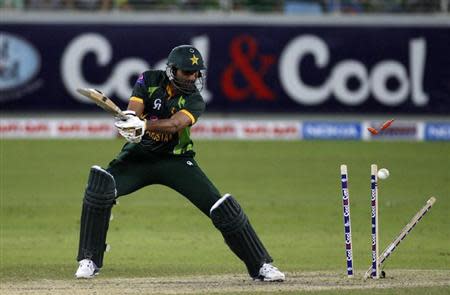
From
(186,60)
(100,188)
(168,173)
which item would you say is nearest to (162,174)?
(168,173)

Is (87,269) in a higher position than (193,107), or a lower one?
lower

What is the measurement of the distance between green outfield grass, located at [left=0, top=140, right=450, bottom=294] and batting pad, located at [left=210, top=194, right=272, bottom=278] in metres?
1.19

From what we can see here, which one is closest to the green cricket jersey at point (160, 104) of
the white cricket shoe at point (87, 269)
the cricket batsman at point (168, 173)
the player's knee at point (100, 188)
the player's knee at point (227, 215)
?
the cricket batsman at point (168, 173)

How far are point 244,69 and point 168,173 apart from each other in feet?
48.4

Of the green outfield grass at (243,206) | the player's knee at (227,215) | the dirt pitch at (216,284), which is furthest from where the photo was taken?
the green outfield grass at (243,206)

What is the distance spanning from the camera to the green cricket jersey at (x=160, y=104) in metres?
8.62

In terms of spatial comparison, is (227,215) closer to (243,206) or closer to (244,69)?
(243,206)

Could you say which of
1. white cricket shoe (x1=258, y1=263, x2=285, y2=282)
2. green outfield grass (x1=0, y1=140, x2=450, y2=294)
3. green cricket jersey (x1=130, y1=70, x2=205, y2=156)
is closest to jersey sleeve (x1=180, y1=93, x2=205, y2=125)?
green cricket jersey (x1=130, y1=70, x2=205, y2=156)

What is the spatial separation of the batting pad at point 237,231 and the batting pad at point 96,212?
0.83 m

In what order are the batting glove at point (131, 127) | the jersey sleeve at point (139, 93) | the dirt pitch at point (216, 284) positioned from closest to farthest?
the batting glove at point (131, 127), the dirt pitch at point (216, 284), the jersey sleeve at point (139, 93)

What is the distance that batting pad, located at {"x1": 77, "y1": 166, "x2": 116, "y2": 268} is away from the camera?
847 centimetres

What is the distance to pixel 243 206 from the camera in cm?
1490

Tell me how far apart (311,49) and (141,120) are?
1558 centimetres

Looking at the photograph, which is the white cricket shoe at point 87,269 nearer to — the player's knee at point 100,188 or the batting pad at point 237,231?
the player's knee at point 100,188
